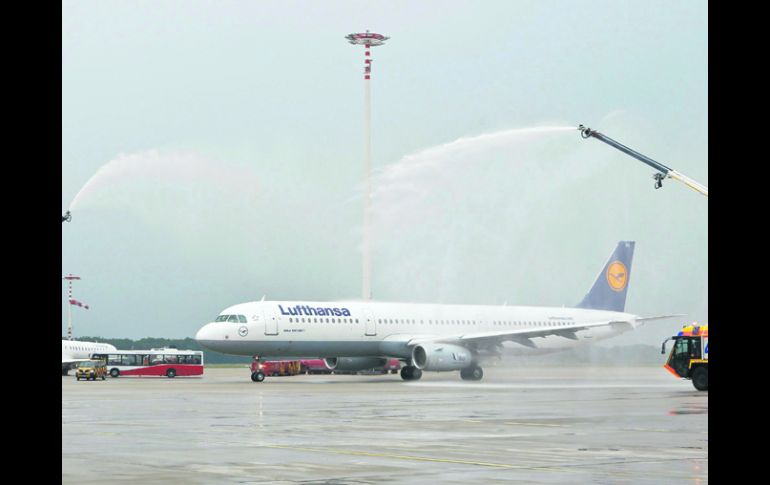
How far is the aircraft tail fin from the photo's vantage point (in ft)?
276

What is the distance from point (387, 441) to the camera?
Answer: 2272 cm

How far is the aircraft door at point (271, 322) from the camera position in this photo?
6219 cm

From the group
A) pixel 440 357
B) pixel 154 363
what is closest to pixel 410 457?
pixel 440 357

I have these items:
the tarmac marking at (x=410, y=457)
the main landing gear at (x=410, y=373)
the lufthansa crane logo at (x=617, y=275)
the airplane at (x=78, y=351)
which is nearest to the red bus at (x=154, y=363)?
the airplane at (x=78, y=351)

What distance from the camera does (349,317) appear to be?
66.4 meters

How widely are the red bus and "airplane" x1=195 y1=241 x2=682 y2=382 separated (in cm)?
2418

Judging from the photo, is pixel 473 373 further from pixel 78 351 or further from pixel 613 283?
pixel 78 351

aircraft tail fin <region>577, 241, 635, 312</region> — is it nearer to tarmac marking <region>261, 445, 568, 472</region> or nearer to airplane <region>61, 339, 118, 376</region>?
airplane <region>61, 339, 118, 376</region>

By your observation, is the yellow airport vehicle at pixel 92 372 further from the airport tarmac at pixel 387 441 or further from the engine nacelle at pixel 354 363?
the airport tarmac at pixel 387 441

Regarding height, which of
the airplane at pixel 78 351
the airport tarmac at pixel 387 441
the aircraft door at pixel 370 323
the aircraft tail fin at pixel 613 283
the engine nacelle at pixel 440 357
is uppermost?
the aircraft tail fin at pixel 613 283

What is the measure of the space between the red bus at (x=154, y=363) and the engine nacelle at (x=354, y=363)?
2399 cm

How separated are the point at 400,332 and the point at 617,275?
25028 mm
